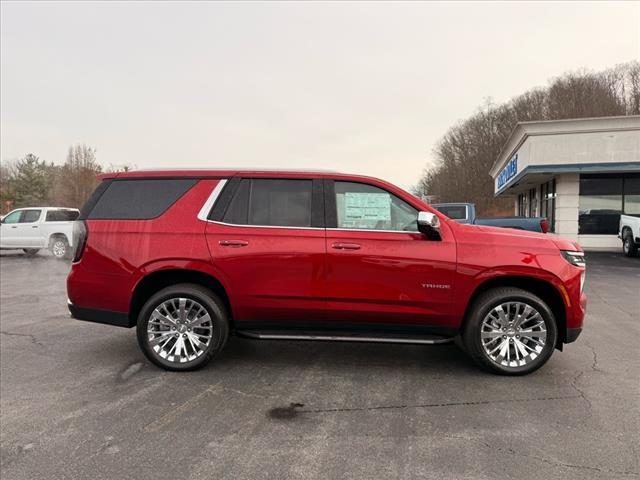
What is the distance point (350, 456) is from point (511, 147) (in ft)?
77.4

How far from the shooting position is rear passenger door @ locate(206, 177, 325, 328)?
4.35 meters

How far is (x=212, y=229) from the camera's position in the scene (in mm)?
4465

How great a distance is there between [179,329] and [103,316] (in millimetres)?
823

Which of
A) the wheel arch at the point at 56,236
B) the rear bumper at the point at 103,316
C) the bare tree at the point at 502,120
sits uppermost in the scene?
the bare tree at the point at 502,120

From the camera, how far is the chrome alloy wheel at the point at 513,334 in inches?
170

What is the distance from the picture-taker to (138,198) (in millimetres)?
4660

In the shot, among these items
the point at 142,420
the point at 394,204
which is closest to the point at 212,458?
the point at 142,420

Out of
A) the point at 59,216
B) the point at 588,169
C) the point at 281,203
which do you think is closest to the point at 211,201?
the point at 281,203

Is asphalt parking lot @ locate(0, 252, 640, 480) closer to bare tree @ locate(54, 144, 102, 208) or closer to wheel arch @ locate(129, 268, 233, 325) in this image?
wheel arch @ locate(129, 268, 233, 325)

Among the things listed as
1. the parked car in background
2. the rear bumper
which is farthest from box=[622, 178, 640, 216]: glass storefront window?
the rear bumper

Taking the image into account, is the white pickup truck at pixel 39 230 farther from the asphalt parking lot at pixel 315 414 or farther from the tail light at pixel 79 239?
the tail light at pixel 79 239

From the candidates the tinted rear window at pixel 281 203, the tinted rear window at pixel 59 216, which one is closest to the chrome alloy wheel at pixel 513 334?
the tinted rear window at pixel 281 203

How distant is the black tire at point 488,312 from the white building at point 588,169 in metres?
14.8

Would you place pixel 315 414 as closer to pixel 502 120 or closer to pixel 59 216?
pixel 59 216
